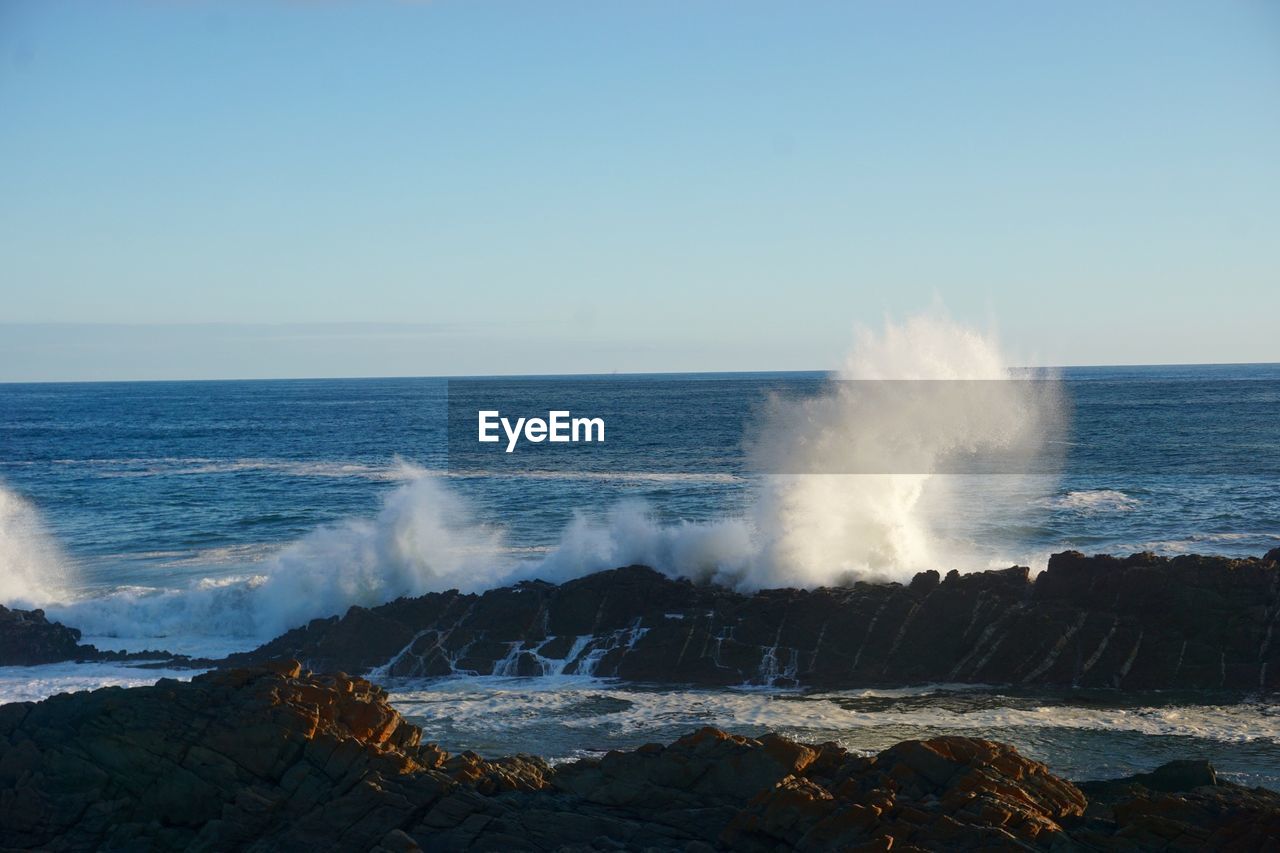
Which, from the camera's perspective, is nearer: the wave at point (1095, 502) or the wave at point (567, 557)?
the wave at point (567, 557)

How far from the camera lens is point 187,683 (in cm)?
1438

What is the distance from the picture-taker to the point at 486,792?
12.4 m

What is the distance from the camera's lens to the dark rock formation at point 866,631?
19219 mm

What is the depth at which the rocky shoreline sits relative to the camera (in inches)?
757

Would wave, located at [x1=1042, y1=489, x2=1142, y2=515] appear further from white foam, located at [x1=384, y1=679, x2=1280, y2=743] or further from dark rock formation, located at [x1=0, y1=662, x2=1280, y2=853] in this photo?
dark rock formation, located at [x1=0, y1=662, x2=1280, y2=853]

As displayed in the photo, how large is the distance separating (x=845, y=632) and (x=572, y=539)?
8.52 m

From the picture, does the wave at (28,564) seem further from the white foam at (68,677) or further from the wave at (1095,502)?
the wave at (1095,502)

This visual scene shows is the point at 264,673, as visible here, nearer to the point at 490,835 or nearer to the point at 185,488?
the point at 490,835

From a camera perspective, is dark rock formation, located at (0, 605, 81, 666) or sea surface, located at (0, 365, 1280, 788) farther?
dark rock formation, located at (0, 605, 81, 666)

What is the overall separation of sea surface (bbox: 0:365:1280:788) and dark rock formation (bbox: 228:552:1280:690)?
69 cm

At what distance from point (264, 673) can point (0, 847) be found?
3323 mm
